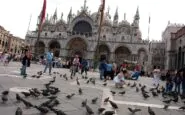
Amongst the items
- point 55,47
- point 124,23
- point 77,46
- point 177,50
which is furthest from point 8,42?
point 177,50

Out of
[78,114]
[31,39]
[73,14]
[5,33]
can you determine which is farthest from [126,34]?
[78,114]

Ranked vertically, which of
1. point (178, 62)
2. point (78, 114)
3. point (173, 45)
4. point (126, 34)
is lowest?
point (78, 114)

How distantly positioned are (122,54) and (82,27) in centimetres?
1073

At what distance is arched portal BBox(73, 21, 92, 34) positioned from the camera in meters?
57.5

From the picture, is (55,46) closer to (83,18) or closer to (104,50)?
(83,18)

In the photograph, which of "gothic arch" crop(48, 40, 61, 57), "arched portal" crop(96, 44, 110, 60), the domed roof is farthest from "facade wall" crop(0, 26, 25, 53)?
the domed roof

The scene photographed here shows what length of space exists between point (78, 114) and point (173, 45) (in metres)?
29.2

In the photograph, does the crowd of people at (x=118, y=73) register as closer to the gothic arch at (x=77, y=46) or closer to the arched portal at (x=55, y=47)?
the gothic arch at (x=77, y=46)

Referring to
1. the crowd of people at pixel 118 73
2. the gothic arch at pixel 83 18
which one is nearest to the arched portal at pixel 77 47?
the gothic arch at pixel 83 18

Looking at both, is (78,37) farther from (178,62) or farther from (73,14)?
(178,62)

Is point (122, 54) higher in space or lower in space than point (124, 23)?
lower

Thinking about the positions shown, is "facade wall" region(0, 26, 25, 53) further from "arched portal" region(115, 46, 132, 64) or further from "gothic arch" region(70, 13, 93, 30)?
"arched portal" region(115, 46, 132, 64)

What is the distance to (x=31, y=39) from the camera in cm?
5816

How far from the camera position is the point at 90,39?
54.1 m
